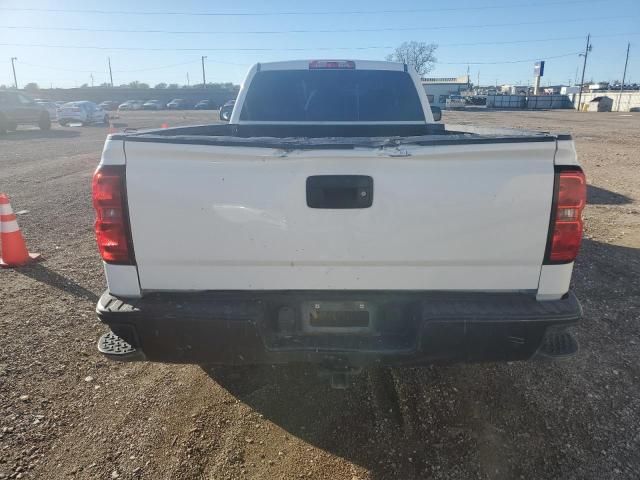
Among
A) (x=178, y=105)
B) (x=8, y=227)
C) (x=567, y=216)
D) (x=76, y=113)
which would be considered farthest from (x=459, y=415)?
(x=178, y=105)

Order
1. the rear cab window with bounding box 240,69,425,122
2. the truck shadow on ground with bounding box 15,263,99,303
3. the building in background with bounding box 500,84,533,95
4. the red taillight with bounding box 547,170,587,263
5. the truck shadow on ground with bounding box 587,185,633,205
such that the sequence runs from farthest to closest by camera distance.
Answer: the building in background with bounding box 500,84,533,95
the truck shadow on ground with bounding box 587,185,633,205
the rear cab window with bounding box 240,69,425,122
the truck shadow on ground with bounding box 15,263,99,303
the red taillight with bounding box 547,170,587,263

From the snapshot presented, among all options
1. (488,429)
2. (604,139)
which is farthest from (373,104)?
(604,139)

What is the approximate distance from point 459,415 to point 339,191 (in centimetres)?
165

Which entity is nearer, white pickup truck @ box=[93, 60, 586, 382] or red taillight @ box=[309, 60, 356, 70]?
white pickup truck @ box=[93, 60, 586, 382]

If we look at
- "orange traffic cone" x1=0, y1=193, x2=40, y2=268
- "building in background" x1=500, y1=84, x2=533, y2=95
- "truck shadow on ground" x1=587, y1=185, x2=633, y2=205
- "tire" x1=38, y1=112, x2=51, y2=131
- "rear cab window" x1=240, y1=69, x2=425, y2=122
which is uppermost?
"building in background" x1=500, y1=84, x2=533, y2=95

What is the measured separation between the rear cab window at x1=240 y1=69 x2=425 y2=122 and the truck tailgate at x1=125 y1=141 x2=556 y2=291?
2.77 metres

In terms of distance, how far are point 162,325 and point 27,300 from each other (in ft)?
10.1

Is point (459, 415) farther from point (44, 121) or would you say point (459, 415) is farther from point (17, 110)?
point (44, 121)

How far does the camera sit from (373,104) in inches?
190

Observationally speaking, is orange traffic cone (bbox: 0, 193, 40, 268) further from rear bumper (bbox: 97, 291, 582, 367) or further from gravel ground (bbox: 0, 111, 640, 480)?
rear bumper (bbox: 97, 291, 582, 367)

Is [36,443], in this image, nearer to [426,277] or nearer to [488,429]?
[426,277]

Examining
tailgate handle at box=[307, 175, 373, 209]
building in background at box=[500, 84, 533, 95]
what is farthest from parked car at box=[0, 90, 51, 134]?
building in background at box=[500, 84, 533, 95]

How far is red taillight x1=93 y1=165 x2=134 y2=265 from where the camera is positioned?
2.18 metres

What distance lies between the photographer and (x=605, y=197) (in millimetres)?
8992
